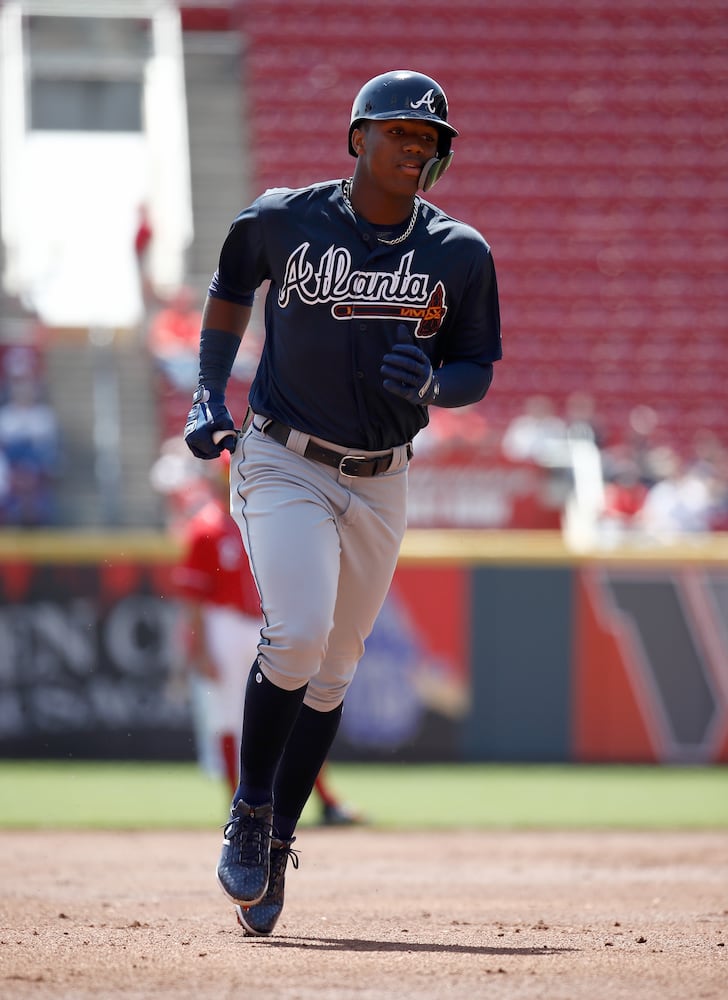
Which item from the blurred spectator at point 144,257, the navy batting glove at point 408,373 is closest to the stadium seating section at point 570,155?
the blurred spectator at point 144,257

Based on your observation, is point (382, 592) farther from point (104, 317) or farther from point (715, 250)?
point (715, 250)

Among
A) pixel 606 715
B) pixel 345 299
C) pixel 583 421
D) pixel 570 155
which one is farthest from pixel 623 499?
pixel 345 299

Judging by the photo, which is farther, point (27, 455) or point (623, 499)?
point (623, 499)

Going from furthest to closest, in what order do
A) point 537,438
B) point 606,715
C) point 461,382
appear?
point 537,438
point 606,715
point 461,382

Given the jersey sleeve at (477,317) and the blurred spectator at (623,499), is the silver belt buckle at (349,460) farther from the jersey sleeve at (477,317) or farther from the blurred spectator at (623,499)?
the blurred spectator at (623,499)

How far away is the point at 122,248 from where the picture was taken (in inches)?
605

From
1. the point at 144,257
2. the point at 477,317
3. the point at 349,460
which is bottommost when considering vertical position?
the point at 144,257

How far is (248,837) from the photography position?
3.83m

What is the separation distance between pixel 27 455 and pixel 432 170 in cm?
836

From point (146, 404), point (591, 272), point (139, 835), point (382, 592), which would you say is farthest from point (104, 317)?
point (382, 592)

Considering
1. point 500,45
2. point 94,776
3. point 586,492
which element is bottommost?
point 94,776

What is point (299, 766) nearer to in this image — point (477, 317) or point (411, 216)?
point (477, 317)

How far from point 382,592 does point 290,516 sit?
16.6 inches

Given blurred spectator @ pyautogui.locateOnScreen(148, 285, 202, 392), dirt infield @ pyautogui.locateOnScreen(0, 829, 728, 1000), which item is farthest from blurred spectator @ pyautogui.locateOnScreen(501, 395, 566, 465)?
dirt infield @ pyautogui.locateOnScreen(0, 829, 728, 1000)
